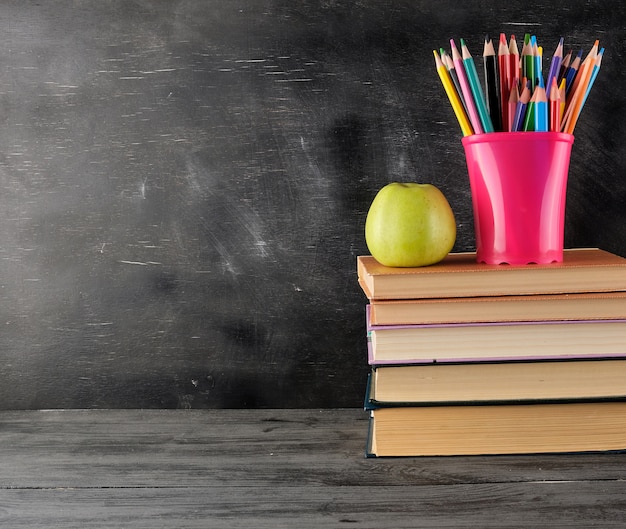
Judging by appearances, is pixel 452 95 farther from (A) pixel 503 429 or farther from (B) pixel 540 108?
(A) pixel 503 429

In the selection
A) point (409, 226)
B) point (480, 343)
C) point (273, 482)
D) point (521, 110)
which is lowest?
point (273, 482)

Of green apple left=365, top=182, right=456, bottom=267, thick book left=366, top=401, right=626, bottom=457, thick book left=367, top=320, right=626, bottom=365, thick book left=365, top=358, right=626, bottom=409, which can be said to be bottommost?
thick book left=366, top=401, right=626, bottom=457

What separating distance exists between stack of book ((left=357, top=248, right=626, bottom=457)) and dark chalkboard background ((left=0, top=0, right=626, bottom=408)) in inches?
8.0

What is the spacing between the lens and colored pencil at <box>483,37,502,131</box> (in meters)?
0.71

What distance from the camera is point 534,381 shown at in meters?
0.69

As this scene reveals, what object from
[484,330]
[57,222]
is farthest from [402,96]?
[57,222]

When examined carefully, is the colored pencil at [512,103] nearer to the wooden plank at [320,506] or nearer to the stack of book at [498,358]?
the stack of book at [498,358]

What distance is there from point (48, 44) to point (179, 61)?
158mm

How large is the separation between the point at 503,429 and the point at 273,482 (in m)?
0.22

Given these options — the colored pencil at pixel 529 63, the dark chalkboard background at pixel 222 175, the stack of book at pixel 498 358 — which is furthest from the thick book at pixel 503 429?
the colored pencil at pixel 529 63

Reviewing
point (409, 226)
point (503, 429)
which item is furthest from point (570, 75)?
point (503, 429)

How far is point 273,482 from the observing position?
66cm

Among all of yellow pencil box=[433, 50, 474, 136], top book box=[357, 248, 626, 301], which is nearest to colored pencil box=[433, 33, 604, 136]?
yellow pencil box=[433, 50, 474, 136]

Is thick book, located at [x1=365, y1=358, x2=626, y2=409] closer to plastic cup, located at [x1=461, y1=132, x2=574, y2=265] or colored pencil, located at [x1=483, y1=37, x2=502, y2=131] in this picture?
plastic cup, located at [x1=461, y1=132, x2=574, y2=265]
